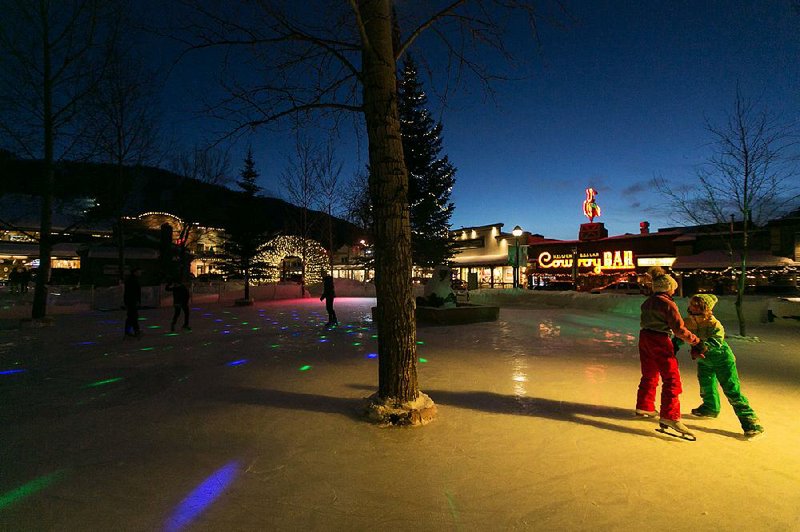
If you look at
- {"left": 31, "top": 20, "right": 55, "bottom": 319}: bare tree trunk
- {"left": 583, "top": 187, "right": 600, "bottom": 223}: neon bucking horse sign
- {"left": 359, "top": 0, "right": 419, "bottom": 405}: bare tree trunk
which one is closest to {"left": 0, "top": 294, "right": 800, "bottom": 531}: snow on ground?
{"left": 359, "top": 0, "right": 419, "bottom": 405}: bare tree trunk

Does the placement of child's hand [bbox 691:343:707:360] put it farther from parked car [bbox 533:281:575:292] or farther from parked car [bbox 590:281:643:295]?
parked car [bbox 533:281:575:292]

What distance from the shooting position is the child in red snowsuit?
388cm

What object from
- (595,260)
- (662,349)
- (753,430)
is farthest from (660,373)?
(595,260)

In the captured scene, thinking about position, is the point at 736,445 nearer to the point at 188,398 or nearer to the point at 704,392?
the point at 704,392

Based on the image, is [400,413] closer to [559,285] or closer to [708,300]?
[708,300]

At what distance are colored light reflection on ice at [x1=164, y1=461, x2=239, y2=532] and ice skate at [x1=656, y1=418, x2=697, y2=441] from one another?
3.83 m

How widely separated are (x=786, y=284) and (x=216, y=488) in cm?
2936

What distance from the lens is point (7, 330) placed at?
36.1 feet

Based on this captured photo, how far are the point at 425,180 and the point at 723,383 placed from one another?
28059 millimetres

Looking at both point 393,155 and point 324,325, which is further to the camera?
point 324,325

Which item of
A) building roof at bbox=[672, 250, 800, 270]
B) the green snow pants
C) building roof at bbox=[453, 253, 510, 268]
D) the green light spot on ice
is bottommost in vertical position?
the green light spot on ice

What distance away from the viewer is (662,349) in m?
4.07

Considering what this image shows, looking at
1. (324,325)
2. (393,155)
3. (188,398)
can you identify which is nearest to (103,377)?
(188,398)

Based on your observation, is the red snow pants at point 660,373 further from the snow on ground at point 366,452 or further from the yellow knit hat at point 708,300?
the yellow knit hat at point 708,300
